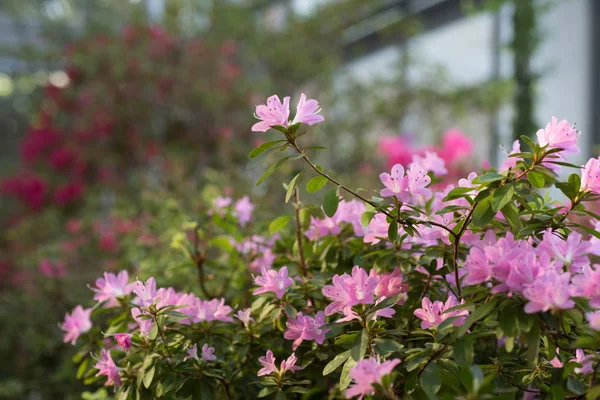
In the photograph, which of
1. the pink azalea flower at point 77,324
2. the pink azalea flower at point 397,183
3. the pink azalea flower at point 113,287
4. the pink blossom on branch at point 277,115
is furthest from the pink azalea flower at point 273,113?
the pink azalea flower at point 77,324

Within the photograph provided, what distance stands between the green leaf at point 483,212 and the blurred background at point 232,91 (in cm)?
234

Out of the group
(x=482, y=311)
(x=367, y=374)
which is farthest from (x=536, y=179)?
(x=367, y=374)

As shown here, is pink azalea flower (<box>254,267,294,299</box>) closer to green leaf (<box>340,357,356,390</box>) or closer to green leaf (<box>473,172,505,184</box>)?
green leaf (<box>340,357,356,390</box>)

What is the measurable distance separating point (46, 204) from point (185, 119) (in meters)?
1.40

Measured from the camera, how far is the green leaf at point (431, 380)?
0.54 m

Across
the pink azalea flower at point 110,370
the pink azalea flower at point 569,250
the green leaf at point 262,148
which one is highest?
the green leaf at point 262,148

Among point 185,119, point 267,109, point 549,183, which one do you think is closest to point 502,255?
point 549,183

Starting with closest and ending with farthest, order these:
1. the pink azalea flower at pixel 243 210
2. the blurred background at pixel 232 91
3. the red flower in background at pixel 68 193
→ 1. the pink azalea flower at pixel 243 210
2. the blurred background at pixel 232 91
3. the red flower in background at pixel 68 193

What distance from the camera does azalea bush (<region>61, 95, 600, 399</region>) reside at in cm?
52

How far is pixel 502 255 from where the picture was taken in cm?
53

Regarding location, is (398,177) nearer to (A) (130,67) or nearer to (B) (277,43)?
(A) (130,67)

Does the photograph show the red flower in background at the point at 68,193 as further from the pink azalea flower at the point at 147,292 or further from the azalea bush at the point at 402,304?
the pink azalea flower at the point at 147,292

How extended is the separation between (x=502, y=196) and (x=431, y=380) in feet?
0.65

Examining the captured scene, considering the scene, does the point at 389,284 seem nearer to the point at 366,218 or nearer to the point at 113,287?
the point at 366,218
